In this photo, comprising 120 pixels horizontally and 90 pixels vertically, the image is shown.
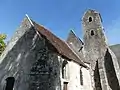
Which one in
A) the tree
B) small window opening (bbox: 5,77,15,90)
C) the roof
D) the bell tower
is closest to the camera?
small window opening (bbox: 5,77,15,90)

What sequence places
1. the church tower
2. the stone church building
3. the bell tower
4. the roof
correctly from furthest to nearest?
the bell tower < the church tower < the roof < the stone church building

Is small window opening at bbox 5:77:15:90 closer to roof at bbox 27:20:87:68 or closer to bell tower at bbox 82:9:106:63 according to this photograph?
roof at bbox 27:20:87:68

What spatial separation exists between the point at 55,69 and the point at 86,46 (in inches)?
399

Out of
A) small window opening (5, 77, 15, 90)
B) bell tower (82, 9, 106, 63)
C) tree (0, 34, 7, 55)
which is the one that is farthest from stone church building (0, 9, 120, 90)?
tree (0, 34, 7, 55)

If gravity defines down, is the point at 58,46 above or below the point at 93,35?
below

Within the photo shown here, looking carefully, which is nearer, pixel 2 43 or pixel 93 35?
pixel 2 43

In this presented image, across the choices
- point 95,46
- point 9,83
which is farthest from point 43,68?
point 95,46

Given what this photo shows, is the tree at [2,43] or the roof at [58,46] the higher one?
the tree at [2,43]

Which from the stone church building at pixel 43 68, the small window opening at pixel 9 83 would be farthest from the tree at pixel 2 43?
the small window opening at pixel 9 83

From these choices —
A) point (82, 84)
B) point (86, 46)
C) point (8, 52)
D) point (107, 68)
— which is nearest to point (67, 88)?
point (82, 84)

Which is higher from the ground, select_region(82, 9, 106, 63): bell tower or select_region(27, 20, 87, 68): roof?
Result: select_region(82, 9, 106, 63): bell tower

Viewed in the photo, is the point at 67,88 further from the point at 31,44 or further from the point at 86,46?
the point at 86,46

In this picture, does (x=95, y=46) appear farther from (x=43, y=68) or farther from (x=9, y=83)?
(x=9, y=83)

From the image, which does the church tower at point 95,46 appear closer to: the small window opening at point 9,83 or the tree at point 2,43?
the small window opening at point 9,83
